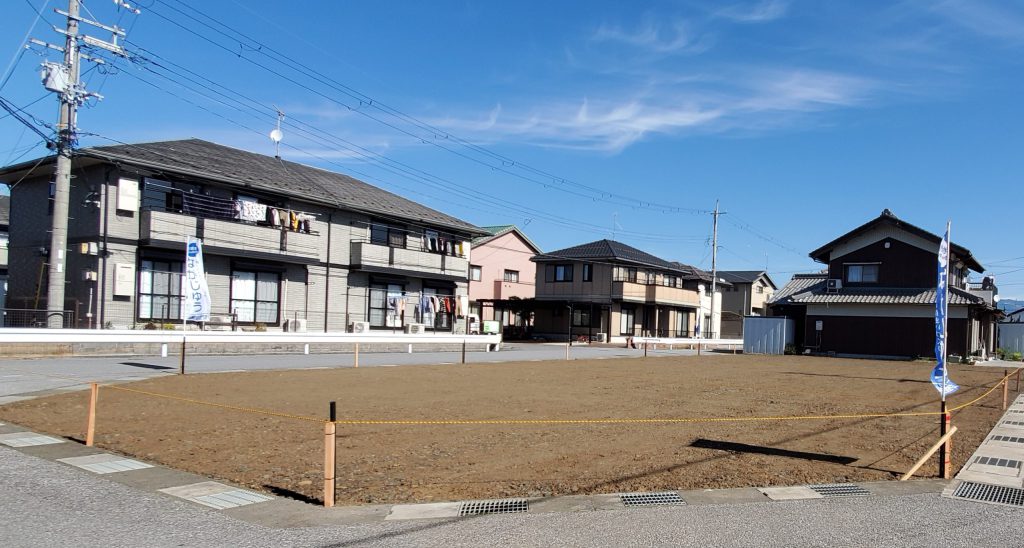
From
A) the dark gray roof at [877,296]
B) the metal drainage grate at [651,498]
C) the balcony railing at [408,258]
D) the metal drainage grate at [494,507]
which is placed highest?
the balcony railing at [408,258]

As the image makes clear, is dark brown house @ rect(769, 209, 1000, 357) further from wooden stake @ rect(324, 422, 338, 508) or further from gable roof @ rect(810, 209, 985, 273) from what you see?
wooden stake @ rect(324, 422, 338, 508)

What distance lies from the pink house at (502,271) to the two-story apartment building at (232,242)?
14433mm

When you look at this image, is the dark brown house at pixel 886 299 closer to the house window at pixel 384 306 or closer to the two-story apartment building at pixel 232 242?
the two-story apartment building at pixel 232 242

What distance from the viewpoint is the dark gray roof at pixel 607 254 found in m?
46.8

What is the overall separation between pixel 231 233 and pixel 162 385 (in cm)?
1205

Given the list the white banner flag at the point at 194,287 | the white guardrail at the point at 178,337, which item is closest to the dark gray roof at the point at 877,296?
the white guardrail at the point at 178,337

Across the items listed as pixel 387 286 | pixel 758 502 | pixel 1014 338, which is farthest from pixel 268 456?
pixel 1014 338

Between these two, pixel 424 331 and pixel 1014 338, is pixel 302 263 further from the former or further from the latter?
pixel 1014 338

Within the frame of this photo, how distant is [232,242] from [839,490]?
23.0 metres

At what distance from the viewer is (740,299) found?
6481 cm

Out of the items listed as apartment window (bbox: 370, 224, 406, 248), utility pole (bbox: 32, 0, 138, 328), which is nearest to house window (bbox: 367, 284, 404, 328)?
apartment window (bbox: 370, 224, 406, 248)

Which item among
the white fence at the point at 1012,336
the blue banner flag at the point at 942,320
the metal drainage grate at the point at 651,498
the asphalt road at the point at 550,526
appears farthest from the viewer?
the white fence at the point at 1012,336

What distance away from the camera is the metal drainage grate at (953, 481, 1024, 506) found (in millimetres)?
6484

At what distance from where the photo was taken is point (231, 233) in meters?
25.2
